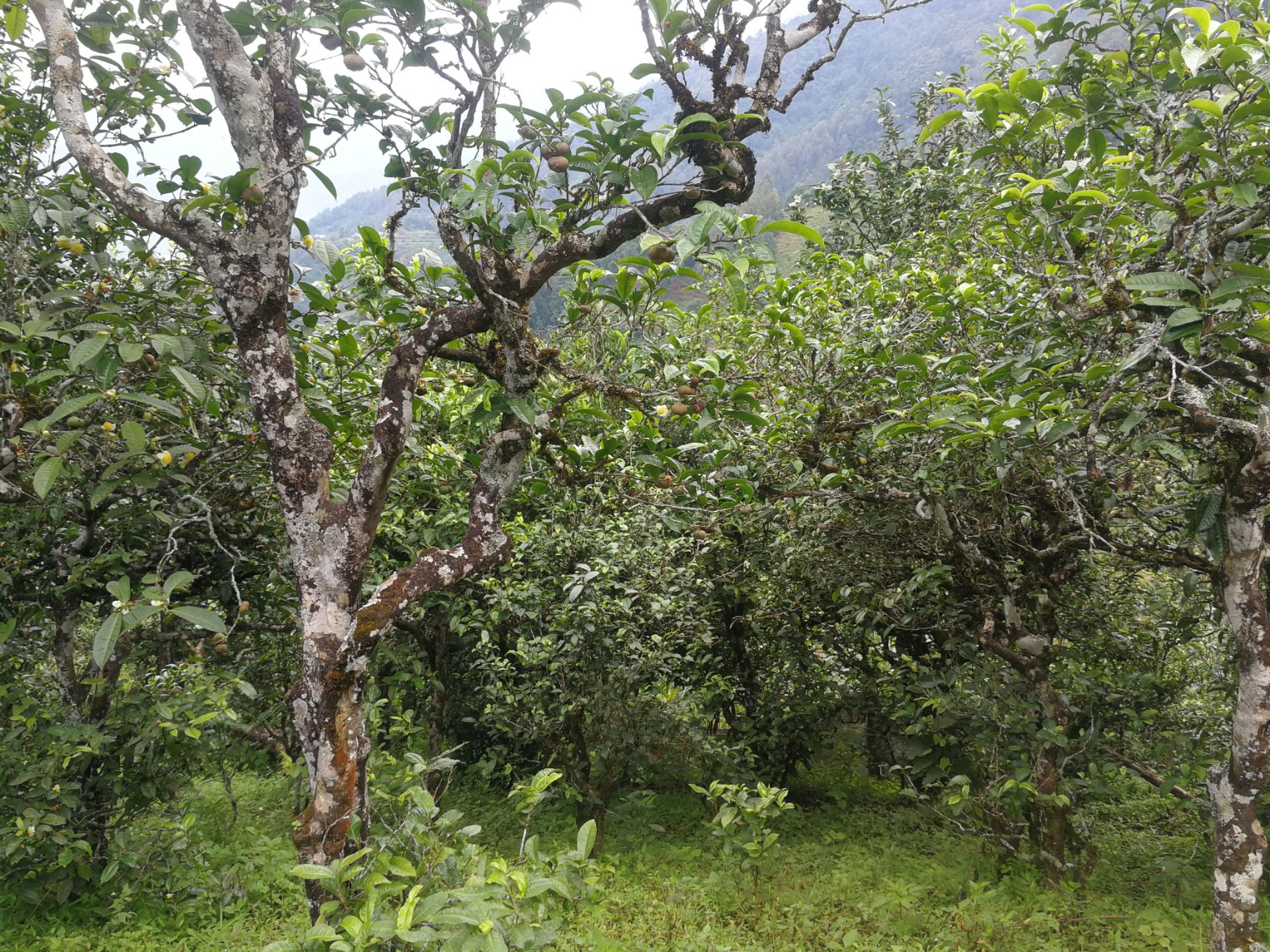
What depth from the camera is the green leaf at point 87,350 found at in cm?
212

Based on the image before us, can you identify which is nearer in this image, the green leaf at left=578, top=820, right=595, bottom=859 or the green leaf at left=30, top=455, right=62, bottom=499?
the green leaf at left=578, top=820, right=595, bottom=859

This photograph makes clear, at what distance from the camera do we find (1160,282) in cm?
213

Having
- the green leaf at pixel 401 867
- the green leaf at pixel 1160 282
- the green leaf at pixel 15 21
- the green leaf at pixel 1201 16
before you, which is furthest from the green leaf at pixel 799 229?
the green leaf at pixel 15 21

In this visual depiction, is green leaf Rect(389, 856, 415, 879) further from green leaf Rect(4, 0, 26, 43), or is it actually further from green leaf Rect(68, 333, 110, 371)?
green leaf Rect(4, 0, 26, 43)

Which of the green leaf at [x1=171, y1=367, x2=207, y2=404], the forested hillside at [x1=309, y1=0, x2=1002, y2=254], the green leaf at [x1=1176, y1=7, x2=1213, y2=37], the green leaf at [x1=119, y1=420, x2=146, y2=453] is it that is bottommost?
the green leaf at [x1=119, y1=420, x2=146, y2=453]

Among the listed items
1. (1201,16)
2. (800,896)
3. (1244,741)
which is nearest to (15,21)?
(1201,16)

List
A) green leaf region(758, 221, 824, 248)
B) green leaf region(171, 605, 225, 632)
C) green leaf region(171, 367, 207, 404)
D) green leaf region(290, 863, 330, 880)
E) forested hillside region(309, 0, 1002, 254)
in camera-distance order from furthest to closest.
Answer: forested hillside region(309, 0, 1002, 254)
green leaf region(171, 367, 207, 404)
green leaf region(171, 605, 225, 632)
green leaf region(290, 863, 330, 880)
green leaf region(758, 221, 824, 248)

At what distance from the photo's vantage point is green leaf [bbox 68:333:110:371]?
2123 millimetres

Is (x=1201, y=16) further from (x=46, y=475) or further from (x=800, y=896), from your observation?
(x=800, y=896)

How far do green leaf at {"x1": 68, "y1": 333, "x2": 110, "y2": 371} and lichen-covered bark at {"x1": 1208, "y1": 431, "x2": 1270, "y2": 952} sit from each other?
366 cm

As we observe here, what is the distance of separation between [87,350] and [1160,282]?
3216mm

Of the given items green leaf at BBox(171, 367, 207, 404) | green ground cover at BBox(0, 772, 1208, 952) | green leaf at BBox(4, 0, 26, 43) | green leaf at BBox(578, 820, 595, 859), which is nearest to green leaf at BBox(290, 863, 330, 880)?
green leaf at BBox(578, 820, 595, 859)

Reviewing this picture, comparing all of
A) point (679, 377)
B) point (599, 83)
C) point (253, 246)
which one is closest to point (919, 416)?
point (679, 377)

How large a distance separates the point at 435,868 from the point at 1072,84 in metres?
3.46
